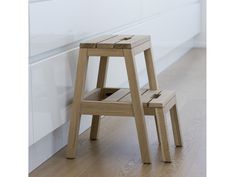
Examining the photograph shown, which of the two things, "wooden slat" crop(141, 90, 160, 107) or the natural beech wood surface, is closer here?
the natural beech wood surface

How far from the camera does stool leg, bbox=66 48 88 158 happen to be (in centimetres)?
229

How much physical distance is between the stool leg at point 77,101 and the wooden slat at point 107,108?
3cm

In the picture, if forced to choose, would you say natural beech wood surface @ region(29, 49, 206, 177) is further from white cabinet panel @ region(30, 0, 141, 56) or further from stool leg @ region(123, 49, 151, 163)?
white cabinet panel @ region(30, 0, 141, 56)

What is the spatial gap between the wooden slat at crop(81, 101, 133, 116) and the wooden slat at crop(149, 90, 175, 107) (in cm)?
10

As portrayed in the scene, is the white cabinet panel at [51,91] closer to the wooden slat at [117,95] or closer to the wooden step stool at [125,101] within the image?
the wooden step stool at [125,101]

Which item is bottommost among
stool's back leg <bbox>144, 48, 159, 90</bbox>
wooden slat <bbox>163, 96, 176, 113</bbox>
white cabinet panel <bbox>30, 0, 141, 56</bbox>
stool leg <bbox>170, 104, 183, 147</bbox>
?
stool leg <bbox>170, 104, 183, 147</bbox>

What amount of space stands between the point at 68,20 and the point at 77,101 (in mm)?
349

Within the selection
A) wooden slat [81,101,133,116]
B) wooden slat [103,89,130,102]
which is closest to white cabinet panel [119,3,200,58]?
wooden slat [103,89,130,102]

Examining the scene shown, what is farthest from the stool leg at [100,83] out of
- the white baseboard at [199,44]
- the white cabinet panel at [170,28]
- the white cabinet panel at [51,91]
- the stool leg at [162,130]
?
the white baseboard at [199,44]

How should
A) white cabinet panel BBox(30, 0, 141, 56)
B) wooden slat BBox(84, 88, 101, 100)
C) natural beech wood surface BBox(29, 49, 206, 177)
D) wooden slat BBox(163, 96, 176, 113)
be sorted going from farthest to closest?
wooden slat BBox(84, 88, 101, 100) → wooden slat BBox(163, 96, 176, 113) → natural beech wood surface BBox(29, 49, 206, 177) → white cabinet panel BBox(30, 0, 141, 56)
